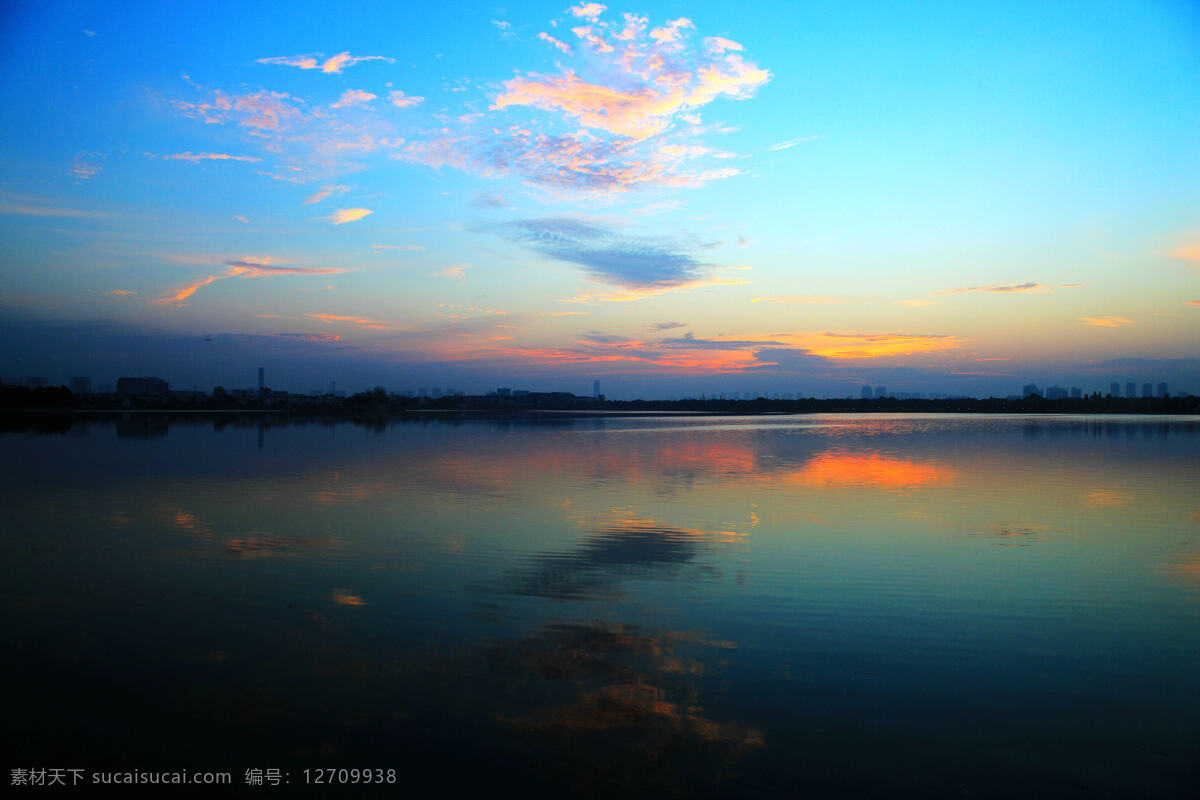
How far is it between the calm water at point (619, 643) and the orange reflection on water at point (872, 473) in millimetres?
4518

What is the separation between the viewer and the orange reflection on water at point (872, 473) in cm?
2216

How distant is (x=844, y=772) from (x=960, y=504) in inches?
577

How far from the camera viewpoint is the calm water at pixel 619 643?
5.38 meters

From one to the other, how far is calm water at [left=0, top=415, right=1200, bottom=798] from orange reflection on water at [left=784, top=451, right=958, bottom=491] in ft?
14.8

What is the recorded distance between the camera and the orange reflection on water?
22.2 metres

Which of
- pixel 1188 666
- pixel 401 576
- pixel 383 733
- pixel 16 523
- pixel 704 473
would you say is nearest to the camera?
pixel 383 733

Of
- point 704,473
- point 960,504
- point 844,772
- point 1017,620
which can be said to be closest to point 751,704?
point 844,772

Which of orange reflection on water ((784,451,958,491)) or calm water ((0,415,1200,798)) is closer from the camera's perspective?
calm water ((0,415,1200,798))

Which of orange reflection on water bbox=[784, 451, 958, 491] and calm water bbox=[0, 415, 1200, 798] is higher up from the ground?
orange reflection on water bbox=[784, 451, 958, 491]

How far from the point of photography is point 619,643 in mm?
7738

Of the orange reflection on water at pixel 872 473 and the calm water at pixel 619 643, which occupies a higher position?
the orange reflection on water at pixel 872 473

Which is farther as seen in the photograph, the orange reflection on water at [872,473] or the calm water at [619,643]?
Result: the orange reflection on water at [872,473]

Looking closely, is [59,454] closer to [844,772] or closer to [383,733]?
[383,733]

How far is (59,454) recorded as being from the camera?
102 feet
